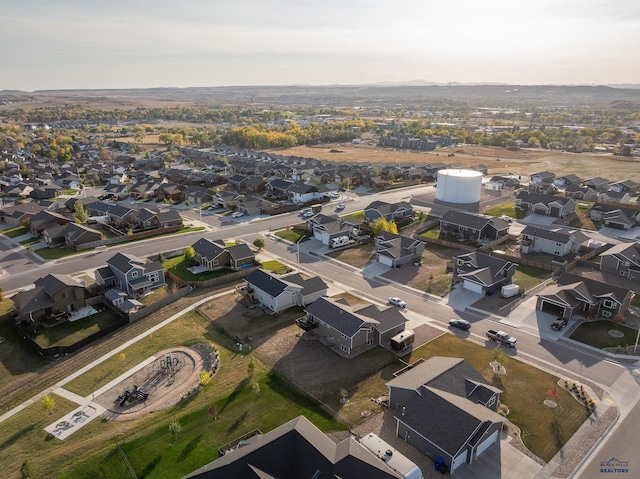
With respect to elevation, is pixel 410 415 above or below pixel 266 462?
below

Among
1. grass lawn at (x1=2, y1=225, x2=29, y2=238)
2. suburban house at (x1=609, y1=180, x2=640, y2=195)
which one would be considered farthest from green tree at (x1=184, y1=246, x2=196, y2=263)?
suburban house at (x1=609, y1=180, x2=640, y2=195)

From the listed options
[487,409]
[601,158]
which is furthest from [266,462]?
[601,158]

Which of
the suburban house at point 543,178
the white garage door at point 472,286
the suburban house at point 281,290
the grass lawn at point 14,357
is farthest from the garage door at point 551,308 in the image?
the suburban house at point 543,178

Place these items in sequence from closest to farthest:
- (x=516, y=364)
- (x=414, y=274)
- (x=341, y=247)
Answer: (x=516, y=364) < (x=414, y=274) < (x=341, y=247)

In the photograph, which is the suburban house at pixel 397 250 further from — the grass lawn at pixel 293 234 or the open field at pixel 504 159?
the open field at pixel 504 159

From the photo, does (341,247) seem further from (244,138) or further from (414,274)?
(244,138)

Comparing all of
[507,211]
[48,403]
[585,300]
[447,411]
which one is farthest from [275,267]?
[507,211]

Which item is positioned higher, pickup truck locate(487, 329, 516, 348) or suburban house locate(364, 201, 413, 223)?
suburban house locate(364, 201, 413, 223)

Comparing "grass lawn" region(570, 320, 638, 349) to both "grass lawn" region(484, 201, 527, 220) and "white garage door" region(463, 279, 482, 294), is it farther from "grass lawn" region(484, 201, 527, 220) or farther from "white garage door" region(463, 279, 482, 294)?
"grass lawn" region(484, 201, 527, 220)
